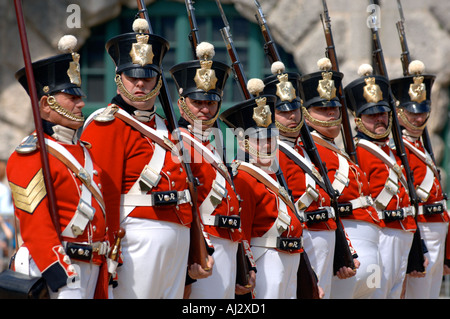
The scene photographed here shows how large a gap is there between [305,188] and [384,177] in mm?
1329

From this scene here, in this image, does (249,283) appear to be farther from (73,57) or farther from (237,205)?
(73,57)

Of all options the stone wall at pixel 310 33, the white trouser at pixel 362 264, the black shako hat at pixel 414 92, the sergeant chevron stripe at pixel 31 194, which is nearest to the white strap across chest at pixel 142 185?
the sergeant chevron stripe at pixel 31 194

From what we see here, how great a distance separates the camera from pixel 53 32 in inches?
437

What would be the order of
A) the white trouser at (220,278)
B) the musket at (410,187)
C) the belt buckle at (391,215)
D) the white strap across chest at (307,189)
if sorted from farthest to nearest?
the musket at (410,187), the belt buckle at (391,215), the white strap across chest at (307,189), the white trouser at (220,278)

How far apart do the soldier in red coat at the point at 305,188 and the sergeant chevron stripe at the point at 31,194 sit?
2508mm

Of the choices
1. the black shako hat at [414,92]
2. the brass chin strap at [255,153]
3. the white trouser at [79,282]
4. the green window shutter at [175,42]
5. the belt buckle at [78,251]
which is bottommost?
the white trouser at [79,282]

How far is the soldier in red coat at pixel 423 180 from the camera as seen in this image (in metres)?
8.52

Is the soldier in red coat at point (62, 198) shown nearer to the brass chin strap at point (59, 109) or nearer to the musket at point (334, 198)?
the brass chin strap at point (59, 109)

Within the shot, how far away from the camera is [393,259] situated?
7.79m

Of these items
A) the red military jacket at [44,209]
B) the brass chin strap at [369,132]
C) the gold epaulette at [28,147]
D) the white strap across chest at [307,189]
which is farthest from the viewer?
the brass chin strap at [369,132]

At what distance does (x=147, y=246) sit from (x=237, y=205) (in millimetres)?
846

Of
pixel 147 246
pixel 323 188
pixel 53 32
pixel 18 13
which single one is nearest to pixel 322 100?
pixel 323 188

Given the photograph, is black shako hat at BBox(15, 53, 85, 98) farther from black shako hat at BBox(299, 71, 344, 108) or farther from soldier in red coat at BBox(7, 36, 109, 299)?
black shako hat at BBox(299, 71, 344, 108)

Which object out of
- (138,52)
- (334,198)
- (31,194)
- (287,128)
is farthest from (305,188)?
(31,194)
